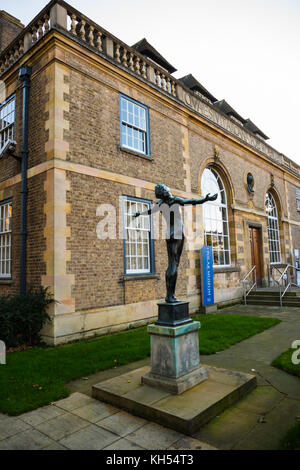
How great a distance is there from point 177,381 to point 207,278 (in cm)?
757

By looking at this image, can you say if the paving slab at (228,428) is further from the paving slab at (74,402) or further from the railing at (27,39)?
the railing at (27,39)

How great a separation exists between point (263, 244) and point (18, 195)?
488 inches

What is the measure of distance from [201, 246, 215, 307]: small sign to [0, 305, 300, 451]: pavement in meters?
6.42

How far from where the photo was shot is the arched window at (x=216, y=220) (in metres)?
13.1

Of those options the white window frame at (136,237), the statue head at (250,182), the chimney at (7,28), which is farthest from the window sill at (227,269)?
the chimney at (7,28)

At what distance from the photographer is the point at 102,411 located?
3.64m

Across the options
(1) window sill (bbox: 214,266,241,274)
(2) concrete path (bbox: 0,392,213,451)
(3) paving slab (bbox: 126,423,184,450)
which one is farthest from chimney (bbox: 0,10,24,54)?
(3) paving slab (bbox: 126,423,184,450)

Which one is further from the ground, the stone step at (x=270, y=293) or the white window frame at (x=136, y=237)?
the white window frame at (x=136, y=237)

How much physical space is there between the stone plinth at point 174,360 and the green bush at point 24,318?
11.8 feet

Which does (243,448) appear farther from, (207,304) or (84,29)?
(84,29)

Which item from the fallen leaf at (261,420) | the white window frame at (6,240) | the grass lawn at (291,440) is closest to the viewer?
the grass lawn at (291,440)

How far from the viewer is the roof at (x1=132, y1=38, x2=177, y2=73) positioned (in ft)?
41.7

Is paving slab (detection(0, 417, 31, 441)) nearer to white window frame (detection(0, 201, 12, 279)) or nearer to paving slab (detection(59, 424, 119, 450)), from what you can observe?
paving slab (detection(59, 424, 119, 450))
